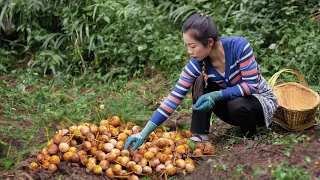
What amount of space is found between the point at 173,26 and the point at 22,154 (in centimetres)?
316

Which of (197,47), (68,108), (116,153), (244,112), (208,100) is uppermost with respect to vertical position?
(197,47)

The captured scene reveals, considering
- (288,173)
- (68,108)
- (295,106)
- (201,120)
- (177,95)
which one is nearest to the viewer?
(288,173)

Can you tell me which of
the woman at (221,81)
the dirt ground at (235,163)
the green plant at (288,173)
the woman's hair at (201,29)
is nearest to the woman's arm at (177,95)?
the woman at (221,81)

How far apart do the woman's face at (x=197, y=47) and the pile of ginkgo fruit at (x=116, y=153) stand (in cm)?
63

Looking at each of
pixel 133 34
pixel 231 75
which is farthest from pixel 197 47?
pixel 133 34

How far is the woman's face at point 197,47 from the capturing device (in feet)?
10.1

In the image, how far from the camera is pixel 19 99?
4.78 m

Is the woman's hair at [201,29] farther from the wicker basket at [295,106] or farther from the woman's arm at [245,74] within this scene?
the wicker basket at [295,106]

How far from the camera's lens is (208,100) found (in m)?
3.17

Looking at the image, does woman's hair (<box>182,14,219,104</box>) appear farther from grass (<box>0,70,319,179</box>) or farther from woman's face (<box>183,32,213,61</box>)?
Answer: grass (<box>0,70,319,179</box>)

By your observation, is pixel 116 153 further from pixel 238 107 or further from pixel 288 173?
pixel 288 173

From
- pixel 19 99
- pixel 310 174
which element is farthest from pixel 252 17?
pixel 310 174

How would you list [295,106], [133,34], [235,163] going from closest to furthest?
1. [235,163]
2. [295,106]
3. [133,34]

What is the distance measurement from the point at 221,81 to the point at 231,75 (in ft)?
0.35
